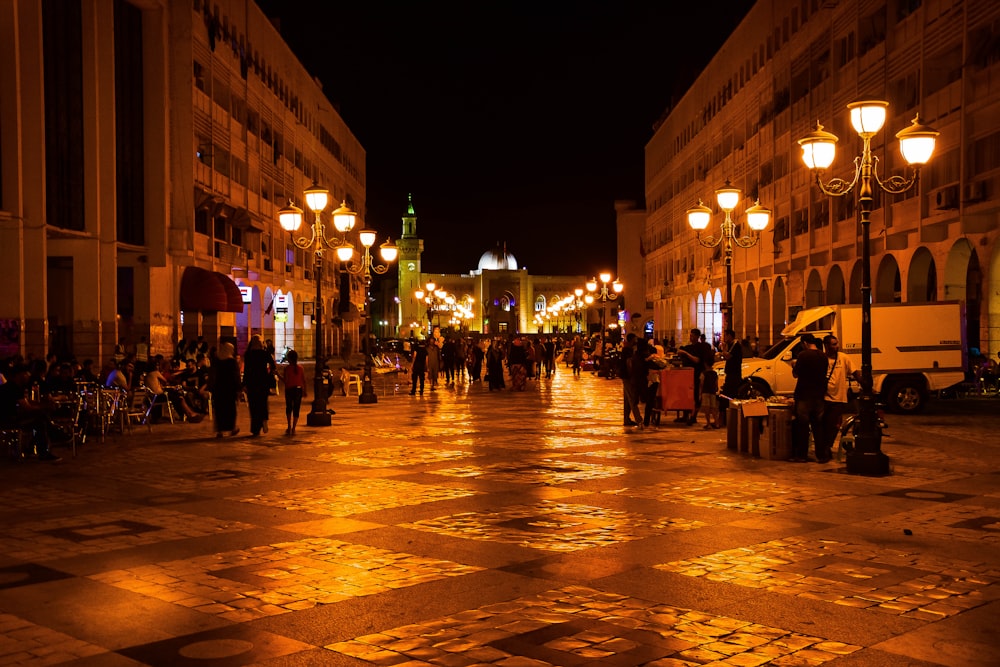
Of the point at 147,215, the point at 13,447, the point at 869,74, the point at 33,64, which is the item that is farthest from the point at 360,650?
the point at 869,74

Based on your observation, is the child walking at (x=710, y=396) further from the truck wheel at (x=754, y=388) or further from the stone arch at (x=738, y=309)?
the stone arch at (x=738, y=309)

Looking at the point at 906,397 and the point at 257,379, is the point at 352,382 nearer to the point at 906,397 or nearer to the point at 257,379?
the point at 257,379

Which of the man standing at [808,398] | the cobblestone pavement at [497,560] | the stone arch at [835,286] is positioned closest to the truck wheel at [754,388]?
the cobblestone pavement at [497,560]

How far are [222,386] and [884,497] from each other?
36.6ft

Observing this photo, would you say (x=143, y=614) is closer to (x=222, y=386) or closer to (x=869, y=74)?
(x=222, y=386)

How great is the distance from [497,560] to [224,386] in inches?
426

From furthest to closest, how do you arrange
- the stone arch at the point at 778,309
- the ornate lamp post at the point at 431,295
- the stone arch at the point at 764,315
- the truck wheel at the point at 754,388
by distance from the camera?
the ornate lamp post at the point at 431,295 → the stone arch at the point at 764,315 → the stone arch at the point at 778,309 → the truck wheel at the point at 754,388

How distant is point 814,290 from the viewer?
43125mm

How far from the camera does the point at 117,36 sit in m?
32.7

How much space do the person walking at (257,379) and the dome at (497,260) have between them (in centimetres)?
15867

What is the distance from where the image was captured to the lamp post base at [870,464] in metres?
13.0

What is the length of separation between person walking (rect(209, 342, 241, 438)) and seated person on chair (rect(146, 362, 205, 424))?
2.14 metres

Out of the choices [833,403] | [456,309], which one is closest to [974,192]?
[833,403]

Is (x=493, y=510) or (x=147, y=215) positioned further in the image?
(x=147, y=215)
